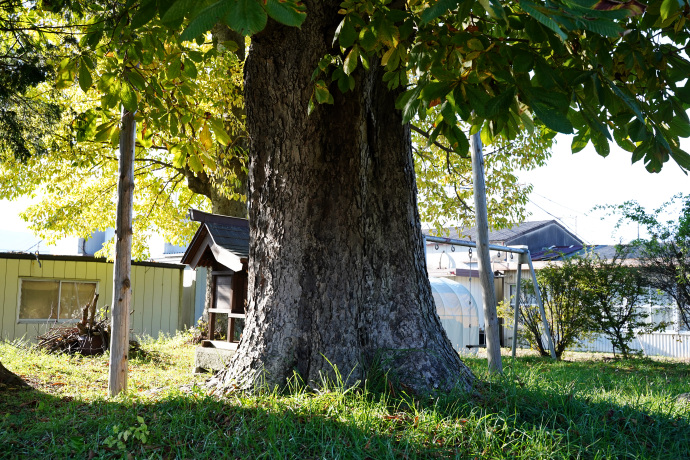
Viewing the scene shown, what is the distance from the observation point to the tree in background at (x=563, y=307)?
1323 centimetres

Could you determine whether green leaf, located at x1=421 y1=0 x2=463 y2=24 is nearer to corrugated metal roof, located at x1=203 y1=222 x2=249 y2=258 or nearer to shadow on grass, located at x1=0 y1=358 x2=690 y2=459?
shadow on grass, located at x1=0 y1=358 x2=690 y2=459

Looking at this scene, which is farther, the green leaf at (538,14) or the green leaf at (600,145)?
the green leaf at (600,145)

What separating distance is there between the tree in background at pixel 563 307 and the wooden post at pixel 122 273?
362 inches

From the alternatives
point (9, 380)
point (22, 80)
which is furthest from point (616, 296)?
point (22, 80)

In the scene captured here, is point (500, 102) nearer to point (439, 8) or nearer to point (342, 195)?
point (439, 8)

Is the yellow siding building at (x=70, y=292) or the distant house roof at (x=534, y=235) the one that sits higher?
the distant house roof at (x=534, y=235)

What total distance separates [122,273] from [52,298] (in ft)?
32.8

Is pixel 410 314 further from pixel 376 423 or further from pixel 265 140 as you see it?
pixel 265 140

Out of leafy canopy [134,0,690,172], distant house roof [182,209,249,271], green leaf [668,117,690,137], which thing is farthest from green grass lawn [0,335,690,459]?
distant house roof [182,209,249,271]

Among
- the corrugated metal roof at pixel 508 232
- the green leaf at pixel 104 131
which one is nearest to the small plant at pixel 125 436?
the green leaf at pixel 104 131

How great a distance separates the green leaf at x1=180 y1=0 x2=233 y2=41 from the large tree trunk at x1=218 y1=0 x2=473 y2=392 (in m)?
2.59

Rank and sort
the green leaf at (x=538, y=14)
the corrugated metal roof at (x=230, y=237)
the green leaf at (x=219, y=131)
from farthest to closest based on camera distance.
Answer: the corrugated metal roof at (x=230, y=237) → the green leaf at (x=219, y=131) → the green leaf at (x=538, y=14)

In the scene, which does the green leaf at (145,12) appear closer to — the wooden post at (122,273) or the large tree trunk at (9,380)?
the wooden post at (122,273)

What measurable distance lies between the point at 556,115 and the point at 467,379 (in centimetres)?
261
